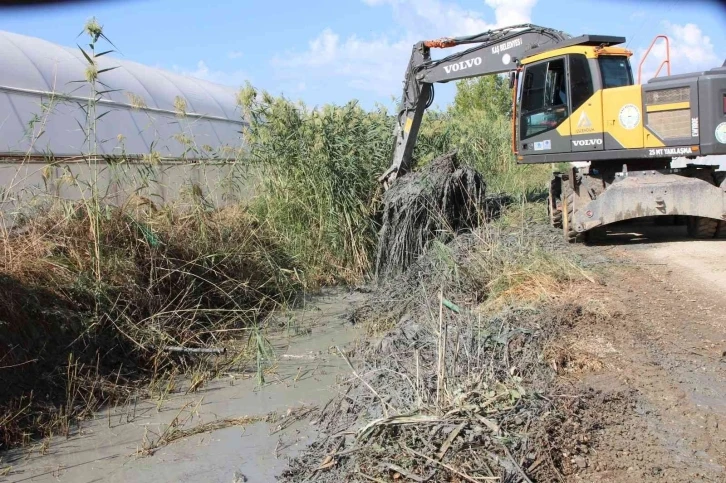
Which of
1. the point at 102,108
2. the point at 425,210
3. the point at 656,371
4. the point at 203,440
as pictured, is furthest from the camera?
the point at 102,108

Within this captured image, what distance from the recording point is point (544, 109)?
949cm

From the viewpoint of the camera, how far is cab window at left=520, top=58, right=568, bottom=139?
9.27 metres

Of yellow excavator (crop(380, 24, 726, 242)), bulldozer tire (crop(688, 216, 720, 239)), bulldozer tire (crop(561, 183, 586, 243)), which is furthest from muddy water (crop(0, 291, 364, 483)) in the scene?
bulldozer tire (crop(688, 216, 720, 239))

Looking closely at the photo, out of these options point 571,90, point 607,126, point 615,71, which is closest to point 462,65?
point 571,90

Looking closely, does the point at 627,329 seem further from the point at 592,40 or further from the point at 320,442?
the point at 592,40

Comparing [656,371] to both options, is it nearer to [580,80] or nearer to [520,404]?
[520,404]

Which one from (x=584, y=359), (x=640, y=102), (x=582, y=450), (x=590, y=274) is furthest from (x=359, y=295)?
(x=582, y=450)

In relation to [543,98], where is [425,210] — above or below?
below

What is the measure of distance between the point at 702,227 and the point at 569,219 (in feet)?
5.54

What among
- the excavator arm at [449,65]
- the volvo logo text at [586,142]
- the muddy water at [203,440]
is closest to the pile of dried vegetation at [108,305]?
the muddy water at [203,440]

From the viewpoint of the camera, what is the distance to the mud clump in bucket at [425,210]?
926 cm

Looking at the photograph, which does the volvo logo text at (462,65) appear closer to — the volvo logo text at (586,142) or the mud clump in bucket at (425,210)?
the mud clump in bucket at (425,210)

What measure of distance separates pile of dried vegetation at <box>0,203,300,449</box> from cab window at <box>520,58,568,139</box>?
175 inches

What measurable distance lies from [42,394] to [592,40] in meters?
7.83
